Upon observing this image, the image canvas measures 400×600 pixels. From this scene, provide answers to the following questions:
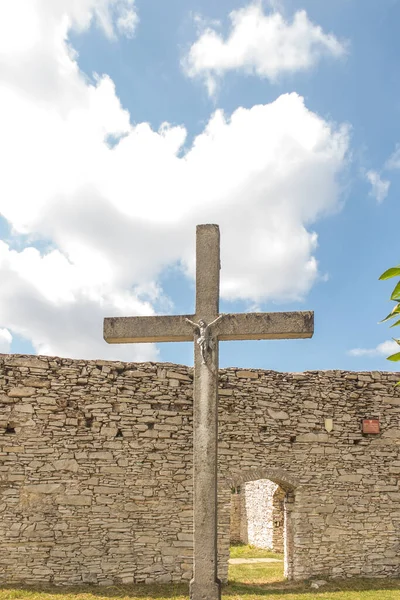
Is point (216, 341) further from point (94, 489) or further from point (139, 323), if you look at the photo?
point (94, 489)

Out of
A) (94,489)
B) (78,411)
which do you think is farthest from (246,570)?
(78,411)

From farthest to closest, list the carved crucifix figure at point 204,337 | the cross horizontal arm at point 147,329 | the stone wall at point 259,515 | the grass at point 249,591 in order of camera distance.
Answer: the stone wall at point 259,515 → the grass at point 249,591 → the cross horizontal arm at point 147,329 → the carved crucifix figure at point 204,337

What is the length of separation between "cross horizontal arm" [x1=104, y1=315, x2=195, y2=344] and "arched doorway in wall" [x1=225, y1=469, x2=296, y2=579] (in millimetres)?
5547

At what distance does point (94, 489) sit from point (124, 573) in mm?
1509

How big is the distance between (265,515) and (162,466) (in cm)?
635

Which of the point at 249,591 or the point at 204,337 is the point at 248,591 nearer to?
the point at 249,591

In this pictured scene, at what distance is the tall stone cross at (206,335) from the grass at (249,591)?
4358mm

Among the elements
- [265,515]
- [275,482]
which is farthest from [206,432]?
[265,515]

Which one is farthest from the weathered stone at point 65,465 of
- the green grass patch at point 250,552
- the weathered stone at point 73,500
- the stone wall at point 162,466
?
the green grass patch at point 250,552

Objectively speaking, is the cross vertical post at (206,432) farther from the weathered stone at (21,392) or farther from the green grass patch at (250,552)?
the green grass patch at (250,552)

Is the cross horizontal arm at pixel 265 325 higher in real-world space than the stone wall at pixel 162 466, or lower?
higher

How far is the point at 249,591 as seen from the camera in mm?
9312

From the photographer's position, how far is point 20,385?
976 centimetres

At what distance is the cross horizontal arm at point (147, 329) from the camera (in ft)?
18.5
